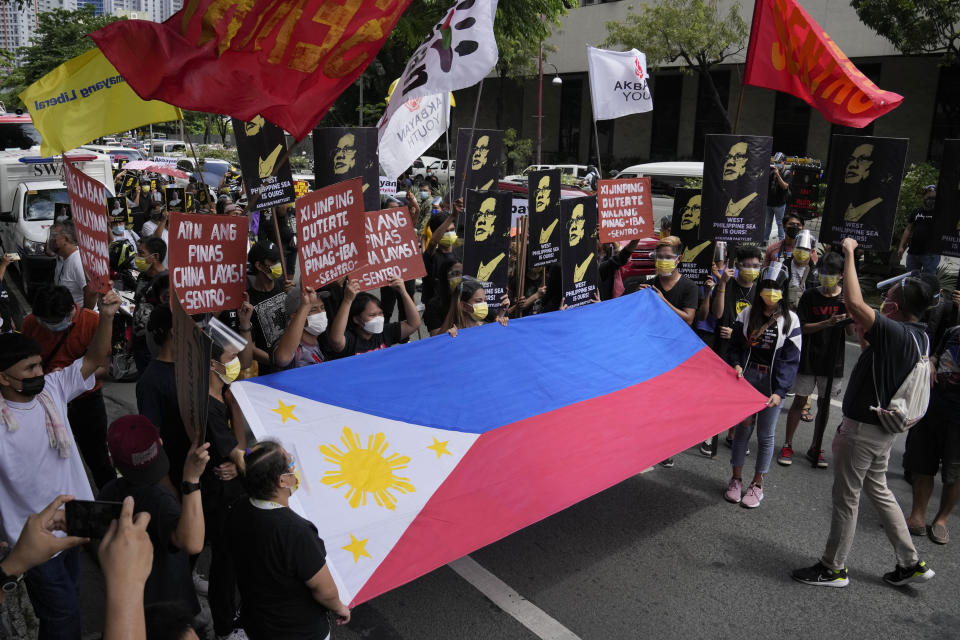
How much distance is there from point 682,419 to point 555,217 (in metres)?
2.75

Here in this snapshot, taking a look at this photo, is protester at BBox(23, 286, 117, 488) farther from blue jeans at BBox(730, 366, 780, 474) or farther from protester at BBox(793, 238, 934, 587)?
protester at BBox(793, 238, 934, 587)

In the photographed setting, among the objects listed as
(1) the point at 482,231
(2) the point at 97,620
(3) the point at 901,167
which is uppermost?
(3) the point at 901,167

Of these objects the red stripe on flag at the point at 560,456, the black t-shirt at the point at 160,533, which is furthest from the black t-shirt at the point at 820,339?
the black t-shirt at the point at 160,533

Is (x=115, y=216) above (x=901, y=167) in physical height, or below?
below

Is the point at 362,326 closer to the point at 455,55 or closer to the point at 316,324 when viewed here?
the point at 316,324

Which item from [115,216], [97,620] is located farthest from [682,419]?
[115,216]

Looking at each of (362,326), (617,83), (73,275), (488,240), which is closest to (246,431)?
(362,326)

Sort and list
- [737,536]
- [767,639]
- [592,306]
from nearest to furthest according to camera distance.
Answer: [767,639] < [737,536] < [592,306]

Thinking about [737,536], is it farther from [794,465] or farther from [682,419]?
[794,465]

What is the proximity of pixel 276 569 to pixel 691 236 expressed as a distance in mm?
5927

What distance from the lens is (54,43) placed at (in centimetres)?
4212

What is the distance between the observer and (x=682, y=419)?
5457 mm

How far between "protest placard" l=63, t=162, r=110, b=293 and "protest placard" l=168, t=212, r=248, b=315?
45 centimetres

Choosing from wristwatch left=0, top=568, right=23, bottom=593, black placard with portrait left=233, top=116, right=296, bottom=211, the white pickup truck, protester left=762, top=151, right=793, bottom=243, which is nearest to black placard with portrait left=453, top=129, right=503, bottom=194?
black placard with portrait left=233, top=116, right=296, bottom=211
